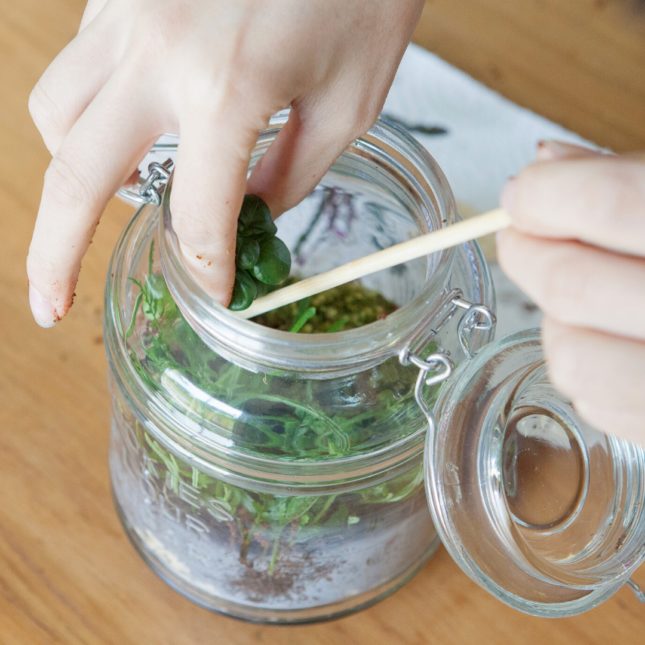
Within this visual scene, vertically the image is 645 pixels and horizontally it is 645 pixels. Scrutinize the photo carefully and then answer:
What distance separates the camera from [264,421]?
0.53m

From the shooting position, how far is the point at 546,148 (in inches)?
13.6

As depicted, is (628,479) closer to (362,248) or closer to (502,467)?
(502,467)

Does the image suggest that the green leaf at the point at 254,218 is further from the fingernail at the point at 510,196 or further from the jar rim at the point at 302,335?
the fingernail at the point at 510,196

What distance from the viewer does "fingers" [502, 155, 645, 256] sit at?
1.03 ft

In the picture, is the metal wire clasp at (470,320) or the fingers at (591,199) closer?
the fingers at (591,199)

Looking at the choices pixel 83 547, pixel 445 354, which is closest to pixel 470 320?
pixel 445 354

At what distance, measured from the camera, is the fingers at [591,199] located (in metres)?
0.31

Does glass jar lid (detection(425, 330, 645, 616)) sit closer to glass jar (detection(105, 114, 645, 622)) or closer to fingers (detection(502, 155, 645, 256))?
glass jar (detection(105, 114, 645, 622))

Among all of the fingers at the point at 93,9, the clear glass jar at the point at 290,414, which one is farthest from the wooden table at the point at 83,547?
the fingers at the point at 93,9

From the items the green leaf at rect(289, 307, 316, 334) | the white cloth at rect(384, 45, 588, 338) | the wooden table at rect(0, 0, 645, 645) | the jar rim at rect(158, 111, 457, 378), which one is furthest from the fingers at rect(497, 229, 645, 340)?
the white cloth at rect(384, 45, 588, 338)

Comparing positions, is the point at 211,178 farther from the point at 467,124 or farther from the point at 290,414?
the point at 467,124

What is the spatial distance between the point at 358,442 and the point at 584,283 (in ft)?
0.76

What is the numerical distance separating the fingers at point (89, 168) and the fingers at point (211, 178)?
0.03 meters

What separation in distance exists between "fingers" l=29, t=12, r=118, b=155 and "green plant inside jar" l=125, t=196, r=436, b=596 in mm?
97
